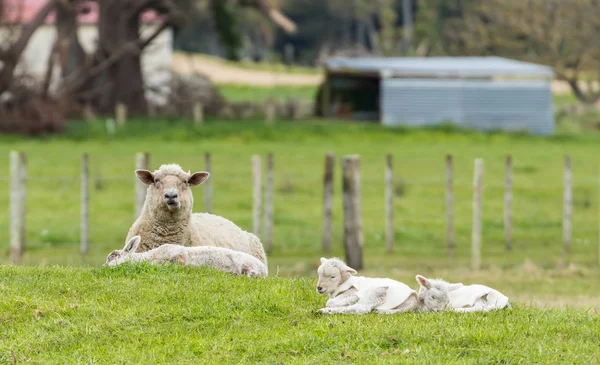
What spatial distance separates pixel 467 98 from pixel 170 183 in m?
44.7

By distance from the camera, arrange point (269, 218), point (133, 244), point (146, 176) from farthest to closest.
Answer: point (269, 218) < point (146, 176) < point (133, 244)

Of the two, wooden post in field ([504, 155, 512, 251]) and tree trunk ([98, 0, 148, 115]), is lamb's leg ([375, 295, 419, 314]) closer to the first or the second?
wooden post in field ([504, 155, 512, 251])

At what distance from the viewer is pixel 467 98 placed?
58125 millimetres

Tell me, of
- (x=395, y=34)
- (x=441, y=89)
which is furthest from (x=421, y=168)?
(x=395, y=34)

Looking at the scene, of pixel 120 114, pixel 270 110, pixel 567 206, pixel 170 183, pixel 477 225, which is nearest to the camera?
pixel 170 183

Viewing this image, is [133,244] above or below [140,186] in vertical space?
above

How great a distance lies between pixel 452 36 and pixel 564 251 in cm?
6279

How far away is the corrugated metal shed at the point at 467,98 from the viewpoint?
57875 millimetres

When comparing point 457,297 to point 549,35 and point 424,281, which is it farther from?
point 549,35

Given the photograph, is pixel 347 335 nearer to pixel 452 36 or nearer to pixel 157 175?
pixel 157 175

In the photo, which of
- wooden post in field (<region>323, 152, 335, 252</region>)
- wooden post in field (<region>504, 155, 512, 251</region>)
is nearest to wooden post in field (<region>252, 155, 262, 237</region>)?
wooden post in field (<region>323, 152, 335, 252</region>)

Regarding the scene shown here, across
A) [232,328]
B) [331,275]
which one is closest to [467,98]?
[331,275]

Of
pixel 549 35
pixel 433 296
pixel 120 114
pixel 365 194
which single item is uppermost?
pixel 549 35

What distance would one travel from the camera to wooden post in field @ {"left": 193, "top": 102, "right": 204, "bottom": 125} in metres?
52.5
